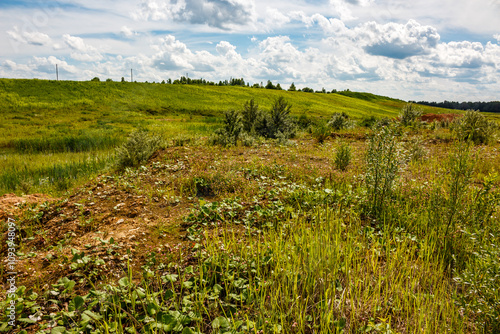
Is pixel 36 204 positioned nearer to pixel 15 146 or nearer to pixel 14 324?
pixel 14 324

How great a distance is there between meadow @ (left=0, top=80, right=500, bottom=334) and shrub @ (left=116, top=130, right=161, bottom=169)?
37.6 inches

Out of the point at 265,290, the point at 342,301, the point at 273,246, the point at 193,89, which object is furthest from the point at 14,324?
the point at 193,89

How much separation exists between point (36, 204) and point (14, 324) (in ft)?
13.8

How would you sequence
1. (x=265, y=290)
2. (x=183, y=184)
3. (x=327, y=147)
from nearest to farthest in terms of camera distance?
1. (x=265, y=290)
2. (x=183, y=184)
3. (x=327, y=147)

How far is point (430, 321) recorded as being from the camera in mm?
2555

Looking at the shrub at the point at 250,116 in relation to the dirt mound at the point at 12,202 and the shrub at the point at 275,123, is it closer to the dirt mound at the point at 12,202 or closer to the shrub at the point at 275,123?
the shrub at the point at 275,123

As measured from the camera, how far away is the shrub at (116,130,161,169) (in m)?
8.97

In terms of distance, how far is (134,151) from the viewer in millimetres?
9227

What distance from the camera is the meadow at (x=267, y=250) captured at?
2662 millimetres

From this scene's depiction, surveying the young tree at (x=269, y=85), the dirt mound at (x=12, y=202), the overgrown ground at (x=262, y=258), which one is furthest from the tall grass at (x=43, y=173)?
the young tree at (x=269, y=85)

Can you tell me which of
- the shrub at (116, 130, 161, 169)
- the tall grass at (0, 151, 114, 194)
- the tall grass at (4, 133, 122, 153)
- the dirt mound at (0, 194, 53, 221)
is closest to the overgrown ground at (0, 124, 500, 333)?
the dirt mound at (0, 194, 53, 221)

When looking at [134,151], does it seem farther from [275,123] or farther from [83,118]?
[83,118]

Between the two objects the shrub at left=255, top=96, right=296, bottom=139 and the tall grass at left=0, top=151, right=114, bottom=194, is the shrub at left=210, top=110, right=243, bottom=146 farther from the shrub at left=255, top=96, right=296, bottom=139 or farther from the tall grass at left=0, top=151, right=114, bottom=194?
the tall grass at left=0, top=151, right=114, bottom=194

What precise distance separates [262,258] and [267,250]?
0.16 metres
